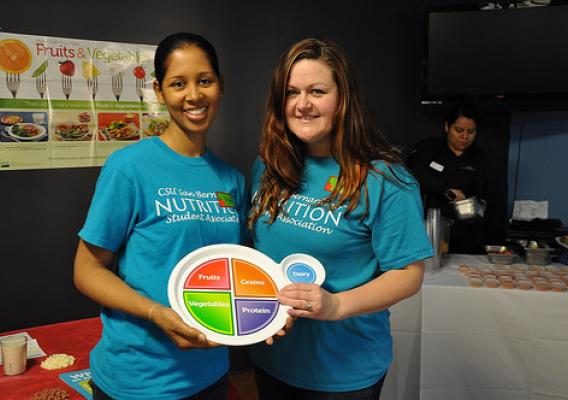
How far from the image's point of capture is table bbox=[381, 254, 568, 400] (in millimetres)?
2490

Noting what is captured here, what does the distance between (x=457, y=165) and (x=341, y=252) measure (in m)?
2.43

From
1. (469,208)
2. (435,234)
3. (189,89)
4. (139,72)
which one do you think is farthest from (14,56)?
(469,208)

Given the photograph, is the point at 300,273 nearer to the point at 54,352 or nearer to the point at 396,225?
the point at 396,225

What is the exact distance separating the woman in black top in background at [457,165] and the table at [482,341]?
849mm

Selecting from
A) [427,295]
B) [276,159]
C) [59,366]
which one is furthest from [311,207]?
[427,295]

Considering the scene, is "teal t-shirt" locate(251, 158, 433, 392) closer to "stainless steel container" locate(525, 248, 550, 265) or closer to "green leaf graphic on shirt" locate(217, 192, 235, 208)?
"green leaf graphic on shirt" locate(217, 192, 235, 208)

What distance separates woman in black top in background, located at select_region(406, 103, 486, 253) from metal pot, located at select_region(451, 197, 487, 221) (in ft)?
0.90

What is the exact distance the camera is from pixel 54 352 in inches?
70.6

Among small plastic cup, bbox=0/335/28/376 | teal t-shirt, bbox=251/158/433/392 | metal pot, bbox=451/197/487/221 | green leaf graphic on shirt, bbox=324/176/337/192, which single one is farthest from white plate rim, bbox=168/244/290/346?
metal pot, bbox=451/197/487/221

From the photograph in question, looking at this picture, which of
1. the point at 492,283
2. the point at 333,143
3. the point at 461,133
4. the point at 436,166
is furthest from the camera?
the point at 436,166

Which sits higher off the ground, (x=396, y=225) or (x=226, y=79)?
(x=226, y=79)

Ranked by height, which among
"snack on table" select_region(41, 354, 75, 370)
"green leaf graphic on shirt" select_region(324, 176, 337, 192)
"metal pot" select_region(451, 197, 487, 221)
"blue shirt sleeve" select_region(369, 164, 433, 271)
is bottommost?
"snack on table" select_region(41, 354, 75, 370)

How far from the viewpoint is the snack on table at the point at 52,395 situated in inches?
56.5

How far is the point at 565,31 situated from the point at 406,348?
2.25m
